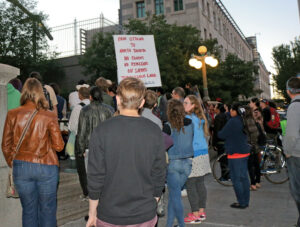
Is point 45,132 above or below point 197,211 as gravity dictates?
above

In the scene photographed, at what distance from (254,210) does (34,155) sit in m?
4.05

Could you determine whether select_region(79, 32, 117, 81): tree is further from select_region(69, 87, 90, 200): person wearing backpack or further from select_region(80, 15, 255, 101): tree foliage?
select_region(69, 87, 90, 200): person wearing backpack

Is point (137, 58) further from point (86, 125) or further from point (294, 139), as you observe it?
point (294, 139)

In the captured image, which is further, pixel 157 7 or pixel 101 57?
pixel 157 7

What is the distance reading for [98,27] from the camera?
2044 centimetres

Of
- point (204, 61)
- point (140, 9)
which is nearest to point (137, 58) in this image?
point (204, 61)

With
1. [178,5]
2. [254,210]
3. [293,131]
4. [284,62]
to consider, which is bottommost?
[254,210]

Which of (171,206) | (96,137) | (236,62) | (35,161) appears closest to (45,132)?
(35,161)

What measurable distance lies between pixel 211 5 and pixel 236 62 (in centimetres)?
1379

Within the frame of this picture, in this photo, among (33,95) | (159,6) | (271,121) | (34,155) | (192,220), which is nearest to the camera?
(34,155)

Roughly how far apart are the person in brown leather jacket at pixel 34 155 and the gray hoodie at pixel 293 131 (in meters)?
2.85

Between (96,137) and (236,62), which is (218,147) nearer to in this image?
(96,137)

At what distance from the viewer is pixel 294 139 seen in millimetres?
3750

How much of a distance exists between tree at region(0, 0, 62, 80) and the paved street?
15369 millimetres
